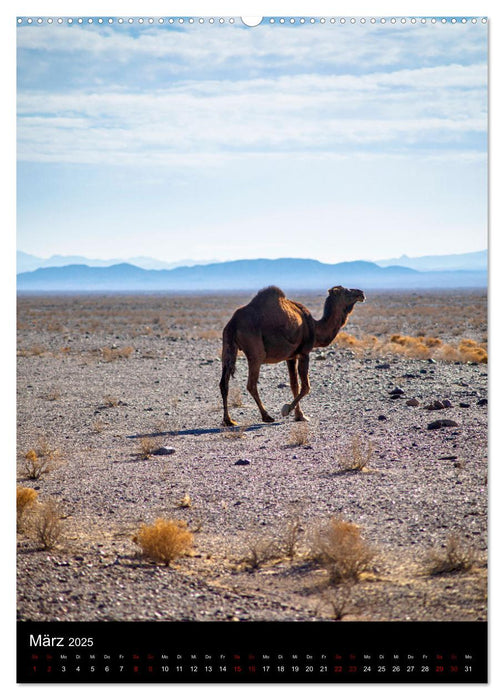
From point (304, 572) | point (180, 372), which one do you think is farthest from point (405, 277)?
point (304, 572)

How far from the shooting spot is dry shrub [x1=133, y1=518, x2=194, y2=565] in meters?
5.89

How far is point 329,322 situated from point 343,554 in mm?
7894

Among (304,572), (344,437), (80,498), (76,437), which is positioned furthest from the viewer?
(76,437)

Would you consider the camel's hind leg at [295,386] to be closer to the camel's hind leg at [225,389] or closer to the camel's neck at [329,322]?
the camel's neck at [329,322]

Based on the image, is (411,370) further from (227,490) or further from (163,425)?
(227,490)

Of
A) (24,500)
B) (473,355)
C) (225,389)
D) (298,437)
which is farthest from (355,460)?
(473,355)

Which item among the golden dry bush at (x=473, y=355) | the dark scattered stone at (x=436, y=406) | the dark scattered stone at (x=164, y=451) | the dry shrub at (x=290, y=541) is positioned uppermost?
the golden dry bush at (x=473, y=355)

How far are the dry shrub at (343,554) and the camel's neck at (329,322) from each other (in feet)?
24.5

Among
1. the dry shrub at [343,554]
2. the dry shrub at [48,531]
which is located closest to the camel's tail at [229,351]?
the dry shrub at [48,531]

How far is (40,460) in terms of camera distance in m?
9.81

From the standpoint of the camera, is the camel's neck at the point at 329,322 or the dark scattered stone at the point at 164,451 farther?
the camel's neck at the point at 329,322

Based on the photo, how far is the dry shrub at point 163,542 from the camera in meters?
5.89

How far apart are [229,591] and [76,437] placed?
6518 millimetres

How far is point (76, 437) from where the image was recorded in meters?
11.4
